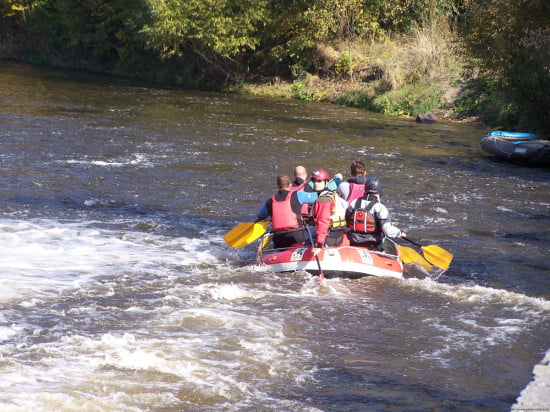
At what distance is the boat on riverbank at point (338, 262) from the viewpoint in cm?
891

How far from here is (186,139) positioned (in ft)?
65.9

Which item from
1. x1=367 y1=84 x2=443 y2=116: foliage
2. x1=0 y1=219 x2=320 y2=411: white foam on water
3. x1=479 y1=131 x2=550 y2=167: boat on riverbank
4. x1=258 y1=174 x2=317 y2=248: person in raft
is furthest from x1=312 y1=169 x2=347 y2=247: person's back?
x1=367 y1=84 x2=443 y2=116: foliage

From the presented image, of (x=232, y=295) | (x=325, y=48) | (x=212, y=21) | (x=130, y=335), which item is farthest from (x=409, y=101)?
(x=130, y=335)

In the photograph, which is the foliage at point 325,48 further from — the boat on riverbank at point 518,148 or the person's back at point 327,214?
the person's back at point 327,214

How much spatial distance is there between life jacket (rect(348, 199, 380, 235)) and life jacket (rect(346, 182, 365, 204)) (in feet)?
2.05

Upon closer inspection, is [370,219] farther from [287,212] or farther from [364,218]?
[287,212]

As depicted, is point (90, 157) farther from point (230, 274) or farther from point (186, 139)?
point (230, 274)

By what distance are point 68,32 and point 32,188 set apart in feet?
113

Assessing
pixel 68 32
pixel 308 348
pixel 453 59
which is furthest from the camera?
pixel 68 32

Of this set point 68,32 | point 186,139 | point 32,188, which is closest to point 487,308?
point 32,188

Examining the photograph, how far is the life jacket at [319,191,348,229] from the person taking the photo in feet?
30.7

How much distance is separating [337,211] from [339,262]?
32.0 inches

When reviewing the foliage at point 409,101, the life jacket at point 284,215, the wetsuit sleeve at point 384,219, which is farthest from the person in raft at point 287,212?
the foliage at point 409,101

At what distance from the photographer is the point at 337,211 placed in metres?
9.41
